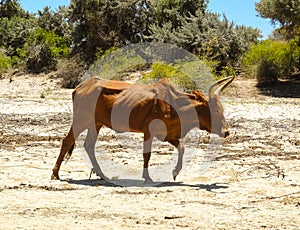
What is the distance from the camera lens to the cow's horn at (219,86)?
8.59 metres

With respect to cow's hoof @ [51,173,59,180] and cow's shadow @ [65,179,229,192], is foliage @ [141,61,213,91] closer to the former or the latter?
cow's shadow @ [65,179,229,192]

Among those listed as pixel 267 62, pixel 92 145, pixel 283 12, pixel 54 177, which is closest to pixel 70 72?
pixel 267 62

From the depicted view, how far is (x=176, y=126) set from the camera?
28.2ft

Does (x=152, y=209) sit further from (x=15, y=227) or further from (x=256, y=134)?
(x=256, y=134)

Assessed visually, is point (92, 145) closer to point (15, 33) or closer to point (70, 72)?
point (70, 72)

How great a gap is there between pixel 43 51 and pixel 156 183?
25.0m

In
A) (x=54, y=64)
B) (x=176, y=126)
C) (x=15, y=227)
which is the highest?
(x=54, y=64)

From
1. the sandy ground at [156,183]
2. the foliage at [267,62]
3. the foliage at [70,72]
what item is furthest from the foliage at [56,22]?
the sandy ground at [156,183]

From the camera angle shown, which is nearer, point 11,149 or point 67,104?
point 11,149

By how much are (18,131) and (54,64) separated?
18589 millimetres

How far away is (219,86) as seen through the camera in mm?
8891

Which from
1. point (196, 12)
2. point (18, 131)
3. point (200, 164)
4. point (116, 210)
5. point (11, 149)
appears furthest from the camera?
point (196, 12)

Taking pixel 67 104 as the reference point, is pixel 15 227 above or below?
below

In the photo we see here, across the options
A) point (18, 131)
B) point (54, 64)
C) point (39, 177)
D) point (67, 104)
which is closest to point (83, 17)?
point (54, 64)
